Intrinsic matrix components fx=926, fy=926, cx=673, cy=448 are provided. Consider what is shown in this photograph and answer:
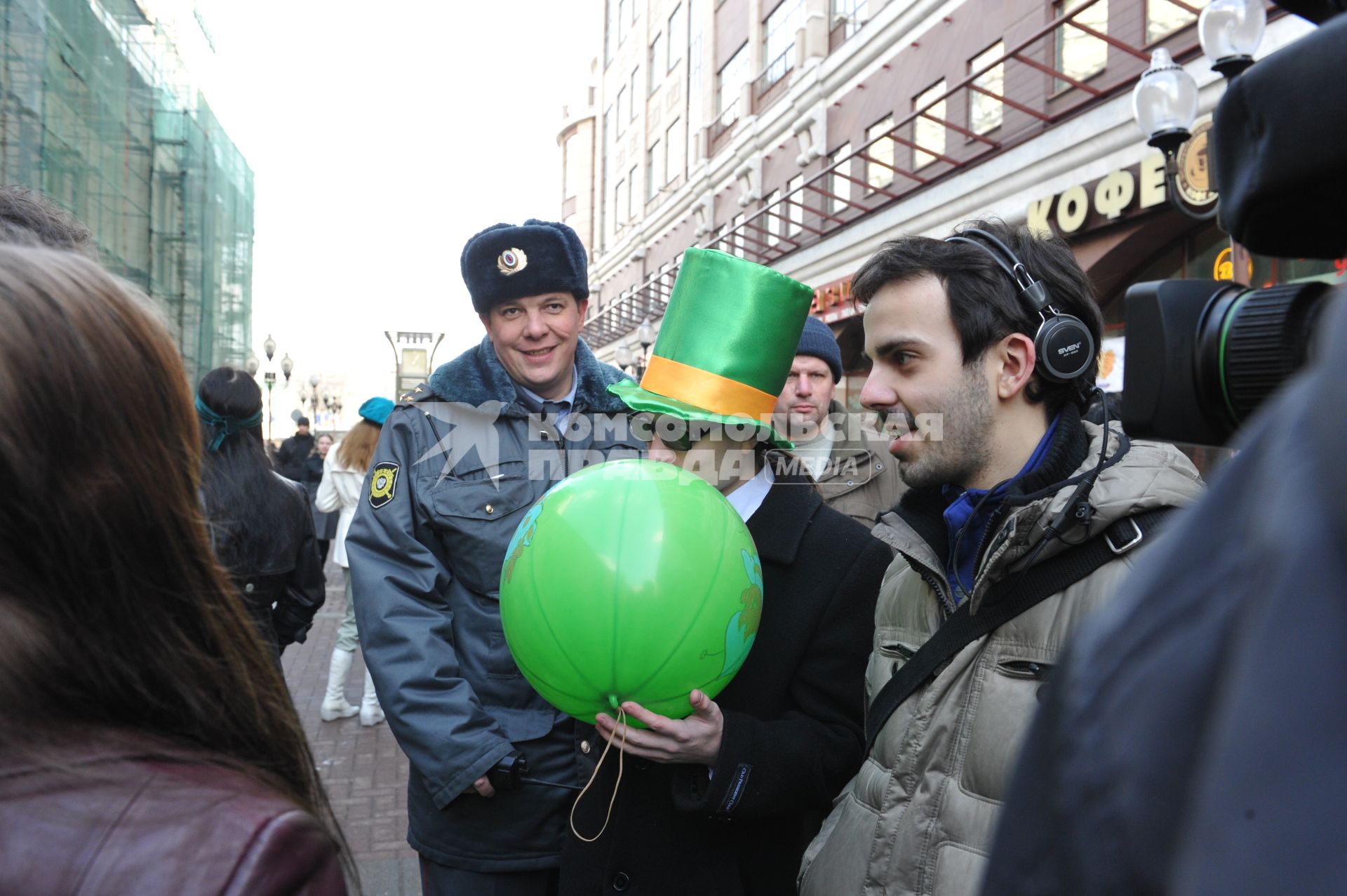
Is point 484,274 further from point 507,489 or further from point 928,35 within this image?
point 928,35

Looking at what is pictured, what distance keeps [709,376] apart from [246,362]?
87.9 feet

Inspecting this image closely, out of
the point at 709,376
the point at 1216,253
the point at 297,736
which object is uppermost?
the point at 1216,253

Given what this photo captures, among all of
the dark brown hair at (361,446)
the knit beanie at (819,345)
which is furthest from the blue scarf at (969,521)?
the dark brown hair at (361,446)

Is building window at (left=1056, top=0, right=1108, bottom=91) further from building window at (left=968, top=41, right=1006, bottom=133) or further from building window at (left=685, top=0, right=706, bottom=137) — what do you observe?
building window at (left=685, top=0, right=706, bottom=137)

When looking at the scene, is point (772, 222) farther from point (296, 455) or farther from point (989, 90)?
point (296, 455)

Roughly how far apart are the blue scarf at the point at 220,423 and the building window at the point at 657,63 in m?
29.6

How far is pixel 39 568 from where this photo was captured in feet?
2.91

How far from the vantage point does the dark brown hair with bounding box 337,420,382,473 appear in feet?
22.6

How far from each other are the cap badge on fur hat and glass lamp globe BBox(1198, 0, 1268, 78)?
4.16 m

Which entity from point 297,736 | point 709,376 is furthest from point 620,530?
point 297,736

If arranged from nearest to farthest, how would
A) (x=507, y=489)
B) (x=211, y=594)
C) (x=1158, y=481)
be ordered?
(x=211, y=594) < (x=1158, y=481) < (x=507, y=489)

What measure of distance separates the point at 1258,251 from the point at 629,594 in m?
1.45

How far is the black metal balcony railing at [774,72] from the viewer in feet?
65.6

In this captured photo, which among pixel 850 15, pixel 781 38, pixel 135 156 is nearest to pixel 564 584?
pixel 850 15
